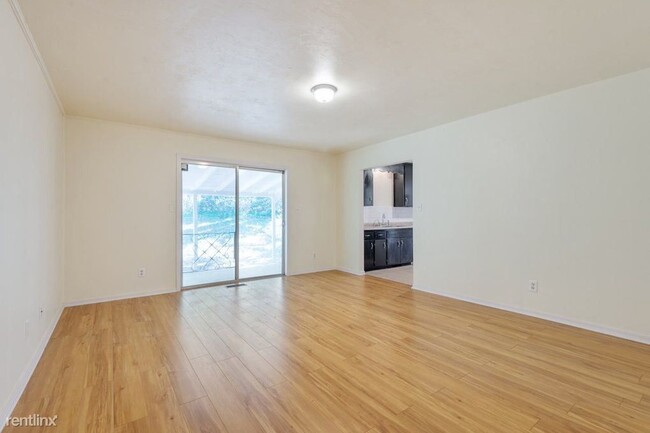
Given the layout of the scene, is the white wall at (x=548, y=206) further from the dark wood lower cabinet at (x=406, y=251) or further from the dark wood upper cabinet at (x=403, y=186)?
the dark wood lower cabinet at (x=406, y=251)

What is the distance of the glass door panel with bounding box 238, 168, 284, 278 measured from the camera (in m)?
5.25

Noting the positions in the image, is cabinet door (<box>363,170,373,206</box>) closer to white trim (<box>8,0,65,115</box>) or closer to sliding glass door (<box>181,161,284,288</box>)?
sliding glass door (<box>181,161,284,288</box>)

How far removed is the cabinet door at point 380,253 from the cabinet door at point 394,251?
0.16m

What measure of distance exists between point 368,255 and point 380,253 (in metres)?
0.36

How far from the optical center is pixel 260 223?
5.58 metres

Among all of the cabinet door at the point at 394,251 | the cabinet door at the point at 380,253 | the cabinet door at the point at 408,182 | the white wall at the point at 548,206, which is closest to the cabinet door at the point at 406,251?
the cabinet door at the point at 394,251

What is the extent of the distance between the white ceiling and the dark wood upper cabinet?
2.87 m

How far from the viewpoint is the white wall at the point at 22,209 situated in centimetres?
170

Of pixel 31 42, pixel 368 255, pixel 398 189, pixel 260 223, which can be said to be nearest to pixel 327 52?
pixel 31 42

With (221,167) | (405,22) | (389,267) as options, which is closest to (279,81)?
(405,22)

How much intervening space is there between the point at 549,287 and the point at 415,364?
2.05 meters

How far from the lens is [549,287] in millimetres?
3215

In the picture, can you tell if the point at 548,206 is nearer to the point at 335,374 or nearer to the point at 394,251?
the point at 335,374

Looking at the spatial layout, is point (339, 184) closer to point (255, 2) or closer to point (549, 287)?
point (549, 287)
